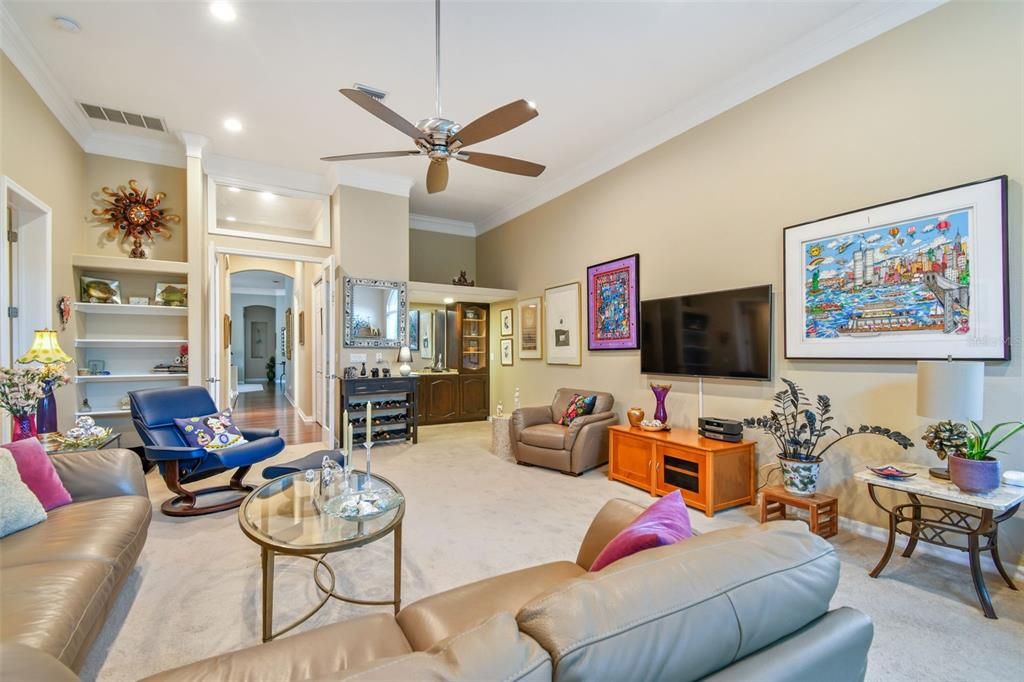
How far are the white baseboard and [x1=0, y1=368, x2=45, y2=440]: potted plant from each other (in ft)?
17.8

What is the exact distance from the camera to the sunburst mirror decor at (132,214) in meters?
4.57

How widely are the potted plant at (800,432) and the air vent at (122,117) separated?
6.03 metres

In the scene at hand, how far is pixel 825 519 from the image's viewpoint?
291 cm

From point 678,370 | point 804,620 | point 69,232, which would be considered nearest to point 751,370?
point 678,370

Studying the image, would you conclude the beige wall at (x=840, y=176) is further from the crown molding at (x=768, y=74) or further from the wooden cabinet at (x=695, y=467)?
the wooden cabinet at (x=695, y=467)

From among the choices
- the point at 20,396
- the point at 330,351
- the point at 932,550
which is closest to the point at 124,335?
the point at 330,351

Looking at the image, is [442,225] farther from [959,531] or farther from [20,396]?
[959,531]

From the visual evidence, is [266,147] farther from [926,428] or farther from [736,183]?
[926,428]

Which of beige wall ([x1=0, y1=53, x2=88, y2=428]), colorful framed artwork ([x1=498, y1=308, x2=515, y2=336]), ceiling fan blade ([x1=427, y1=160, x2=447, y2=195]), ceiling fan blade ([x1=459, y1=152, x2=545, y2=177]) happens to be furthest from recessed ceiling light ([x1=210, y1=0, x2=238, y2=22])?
colorful framed artwork ([x1=498, y1=308, x2=515, y2=336])

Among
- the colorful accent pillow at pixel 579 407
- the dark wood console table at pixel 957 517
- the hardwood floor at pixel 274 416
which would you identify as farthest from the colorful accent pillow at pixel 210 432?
the dark wood console table at pixel 957 517

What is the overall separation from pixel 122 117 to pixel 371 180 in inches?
93.9

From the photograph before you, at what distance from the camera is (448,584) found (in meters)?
2.34

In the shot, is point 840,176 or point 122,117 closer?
point 840,176

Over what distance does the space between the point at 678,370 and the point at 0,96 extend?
5.47 meters
